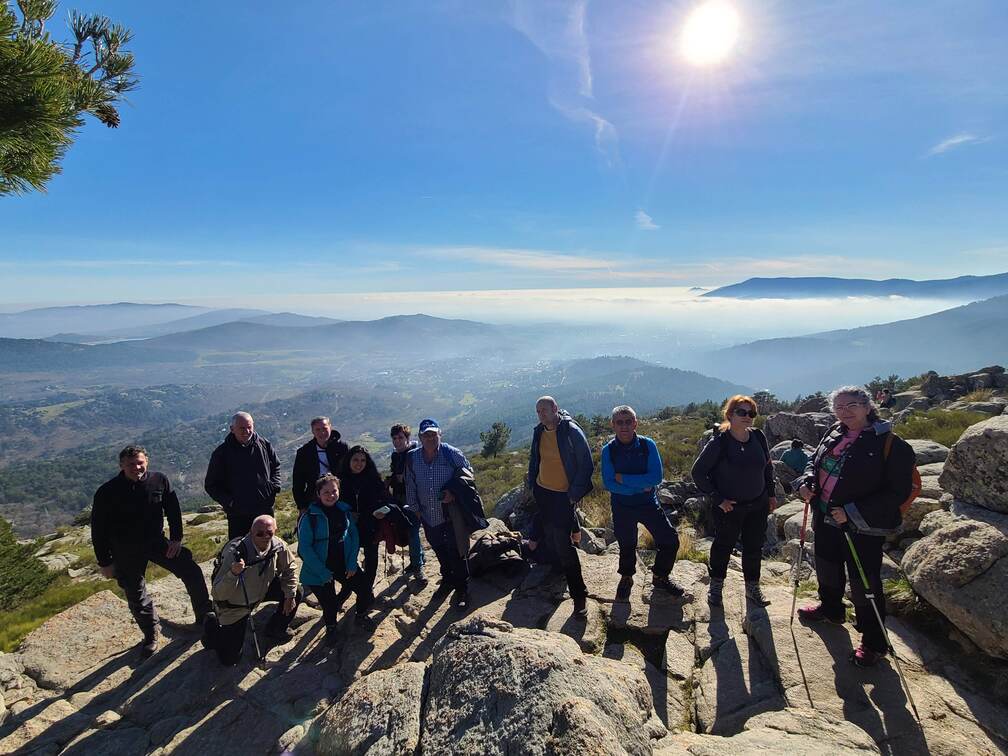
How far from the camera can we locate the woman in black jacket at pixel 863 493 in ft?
14.0

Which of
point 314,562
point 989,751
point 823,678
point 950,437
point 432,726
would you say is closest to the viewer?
point 432,726

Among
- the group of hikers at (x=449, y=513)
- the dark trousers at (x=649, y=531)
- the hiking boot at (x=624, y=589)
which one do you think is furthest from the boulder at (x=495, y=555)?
the dark trousers at (x=649, y=531)

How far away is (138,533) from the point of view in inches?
217

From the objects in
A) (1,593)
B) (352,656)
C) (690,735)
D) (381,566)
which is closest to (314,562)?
(352,656)

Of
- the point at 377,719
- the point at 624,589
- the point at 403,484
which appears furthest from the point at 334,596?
the point at 624,589

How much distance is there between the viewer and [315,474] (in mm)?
6520

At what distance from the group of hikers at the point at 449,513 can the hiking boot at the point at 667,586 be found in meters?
0.02

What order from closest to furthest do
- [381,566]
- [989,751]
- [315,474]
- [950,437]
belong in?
[989,751], [315,474], [381,566], [950,437]

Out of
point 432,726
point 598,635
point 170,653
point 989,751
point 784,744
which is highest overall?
point 432,726

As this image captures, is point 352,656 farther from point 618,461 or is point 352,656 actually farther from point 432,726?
Result: point 618,461

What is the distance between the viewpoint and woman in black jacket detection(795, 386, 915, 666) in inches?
168

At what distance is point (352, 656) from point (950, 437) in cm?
1432

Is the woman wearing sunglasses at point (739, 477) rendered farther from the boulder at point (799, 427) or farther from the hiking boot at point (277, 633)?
the boulder at point (799, 427)

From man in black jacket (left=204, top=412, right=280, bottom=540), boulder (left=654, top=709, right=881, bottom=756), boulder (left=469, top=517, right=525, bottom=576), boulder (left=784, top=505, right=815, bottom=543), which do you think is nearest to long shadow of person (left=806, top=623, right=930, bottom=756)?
boulder (left=654, top=709, right=881, bottom=756)
